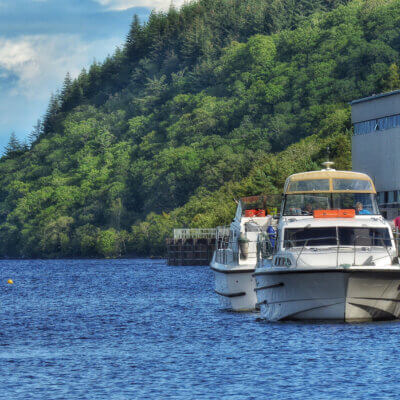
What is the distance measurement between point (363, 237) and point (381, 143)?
192 feet

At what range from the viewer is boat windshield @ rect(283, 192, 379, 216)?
44.2 m

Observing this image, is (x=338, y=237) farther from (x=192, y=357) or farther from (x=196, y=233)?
(x=196, y=233)

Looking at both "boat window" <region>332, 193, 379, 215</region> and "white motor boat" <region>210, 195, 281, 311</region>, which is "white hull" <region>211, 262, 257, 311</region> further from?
"boat window" <region>332, 193, 379, 215</region>

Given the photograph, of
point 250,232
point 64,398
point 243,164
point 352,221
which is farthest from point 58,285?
point 243,164

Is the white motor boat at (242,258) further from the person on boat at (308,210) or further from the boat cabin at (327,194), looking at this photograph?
the person on boat at (308,210)

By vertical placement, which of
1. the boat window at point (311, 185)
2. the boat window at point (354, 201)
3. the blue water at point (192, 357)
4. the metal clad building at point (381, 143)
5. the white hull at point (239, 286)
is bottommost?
the blue water at point (192, 357)

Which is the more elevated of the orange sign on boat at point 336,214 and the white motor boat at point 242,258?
the orange sign on boat at point 336,214

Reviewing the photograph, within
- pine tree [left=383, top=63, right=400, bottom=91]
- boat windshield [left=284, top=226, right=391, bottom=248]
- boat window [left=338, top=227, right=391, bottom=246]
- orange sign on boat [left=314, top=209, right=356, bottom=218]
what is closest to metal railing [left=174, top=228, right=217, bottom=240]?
pine tree [left=383, top=63, right=400, bottom=91]

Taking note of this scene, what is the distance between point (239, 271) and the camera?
47.6 meters

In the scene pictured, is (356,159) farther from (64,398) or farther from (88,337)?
(64,398)

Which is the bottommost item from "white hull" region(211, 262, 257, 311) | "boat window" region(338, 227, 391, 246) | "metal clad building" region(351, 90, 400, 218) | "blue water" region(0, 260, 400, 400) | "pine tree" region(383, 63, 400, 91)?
"blue water" region(0, 260, 400, 400)

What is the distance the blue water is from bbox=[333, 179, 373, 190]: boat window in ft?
21.8

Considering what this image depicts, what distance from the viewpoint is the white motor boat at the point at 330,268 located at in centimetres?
3891

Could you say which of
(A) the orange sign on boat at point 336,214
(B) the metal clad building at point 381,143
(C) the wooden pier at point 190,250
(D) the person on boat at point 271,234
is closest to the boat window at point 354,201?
(A) the orange sign on boat at point 336,214
